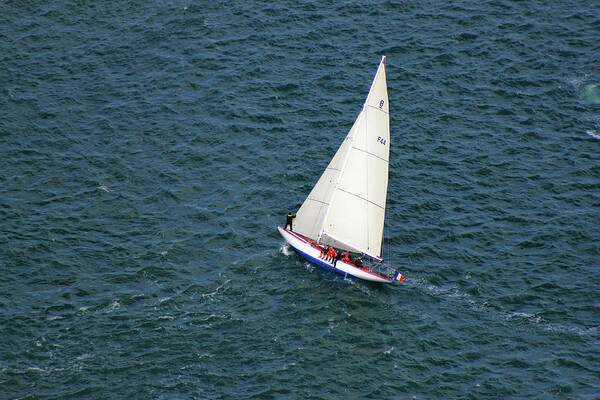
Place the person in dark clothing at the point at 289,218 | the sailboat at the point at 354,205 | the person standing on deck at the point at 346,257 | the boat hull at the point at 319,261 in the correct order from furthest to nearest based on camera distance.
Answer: the person in dark clothing at the point at 289,218
the person standing on deck at the point at 346,257
the boat hull at the point at 319,261
the sailboat at the point at 354,205

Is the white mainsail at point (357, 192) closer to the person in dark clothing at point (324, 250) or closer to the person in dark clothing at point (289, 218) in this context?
the person in dark clothing at point (289, 218)

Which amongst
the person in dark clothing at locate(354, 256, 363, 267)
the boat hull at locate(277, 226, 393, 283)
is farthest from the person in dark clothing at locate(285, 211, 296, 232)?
the person in dark clothing at locate(354, 256, 363, 267)

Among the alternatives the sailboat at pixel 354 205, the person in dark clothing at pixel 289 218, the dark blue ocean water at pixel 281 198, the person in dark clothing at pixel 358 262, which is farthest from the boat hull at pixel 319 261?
the dark blue ocean water at pixel 281 198

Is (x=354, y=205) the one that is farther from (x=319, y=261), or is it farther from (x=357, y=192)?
(x=319, y=261)

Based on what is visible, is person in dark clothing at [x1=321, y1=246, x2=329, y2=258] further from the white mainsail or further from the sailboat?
the white mainsail

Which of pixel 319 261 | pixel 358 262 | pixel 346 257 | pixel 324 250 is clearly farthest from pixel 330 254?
pixel 358 262
